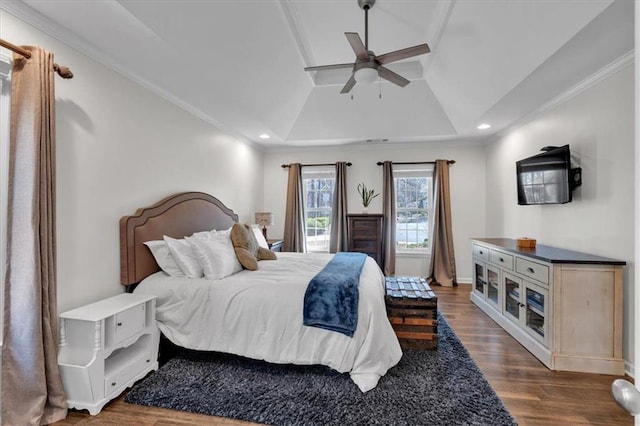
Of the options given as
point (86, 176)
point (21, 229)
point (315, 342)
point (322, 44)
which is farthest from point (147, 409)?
point (322, 44)

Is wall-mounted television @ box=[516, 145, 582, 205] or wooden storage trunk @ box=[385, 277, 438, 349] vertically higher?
wall-mounted television @ box=[516, 145, 582, 205]

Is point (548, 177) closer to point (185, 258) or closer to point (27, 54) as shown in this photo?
point (185, 258)

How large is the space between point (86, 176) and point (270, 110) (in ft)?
7.64

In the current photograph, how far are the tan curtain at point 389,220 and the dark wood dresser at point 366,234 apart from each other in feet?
0.94

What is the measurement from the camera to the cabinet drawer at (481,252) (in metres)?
3.71

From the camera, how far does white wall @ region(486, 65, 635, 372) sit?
2354mm

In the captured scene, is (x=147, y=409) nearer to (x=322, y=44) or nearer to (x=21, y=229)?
(x=21, y=229)

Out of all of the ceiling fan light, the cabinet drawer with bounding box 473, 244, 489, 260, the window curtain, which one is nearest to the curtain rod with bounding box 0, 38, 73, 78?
the ceiling fan light

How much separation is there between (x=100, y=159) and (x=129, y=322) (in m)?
1.32

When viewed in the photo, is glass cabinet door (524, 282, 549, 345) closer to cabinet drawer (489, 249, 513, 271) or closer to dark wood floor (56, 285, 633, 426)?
dark wood floor (56, 285, 633, 426)

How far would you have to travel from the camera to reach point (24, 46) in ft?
5.67

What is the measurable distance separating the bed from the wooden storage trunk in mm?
337

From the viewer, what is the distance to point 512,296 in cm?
309

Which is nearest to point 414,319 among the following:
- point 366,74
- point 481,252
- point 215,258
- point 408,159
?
point 481,252
